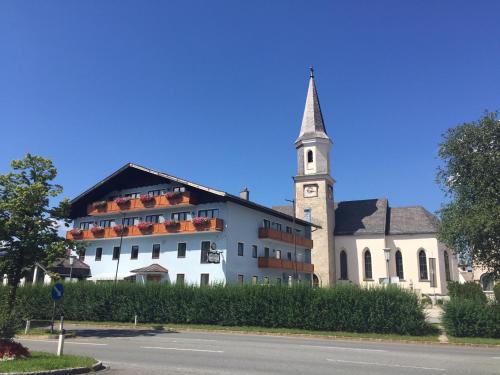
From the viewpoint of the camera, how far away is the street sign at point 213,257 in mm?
37219

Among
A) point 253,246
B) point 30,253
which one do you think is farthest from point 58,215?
point 253,246

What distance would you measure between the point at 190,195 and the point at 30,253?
17526 mm

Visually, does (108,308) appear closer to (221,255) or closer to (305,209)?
(221,255)

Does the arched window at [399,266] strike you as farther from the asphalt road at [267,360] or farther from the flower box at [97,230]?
the asphalt road at [267,360]

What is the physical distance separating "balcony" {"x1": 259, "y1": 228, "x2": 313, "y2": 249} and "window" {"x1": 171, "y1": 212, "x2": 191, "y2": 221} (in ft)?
23.9

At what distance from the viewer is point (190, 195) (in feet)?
132

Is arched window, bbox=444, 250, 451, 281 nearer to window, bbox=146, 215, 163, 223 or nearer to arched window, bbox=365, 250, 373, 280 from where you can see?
arched window, bbox=365, 250, 373, 280

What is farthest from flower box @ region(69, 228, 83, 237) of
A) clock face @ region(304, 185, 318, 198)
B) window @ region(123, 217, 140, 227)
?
clock face @ region(304, 185, 318, 198)

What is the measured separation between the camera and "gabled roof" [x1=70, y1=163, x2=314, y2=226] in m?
39.7

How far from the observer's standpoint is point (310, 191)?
195 ft

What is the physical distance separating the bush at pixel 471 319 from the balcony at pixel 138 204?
2353 cm

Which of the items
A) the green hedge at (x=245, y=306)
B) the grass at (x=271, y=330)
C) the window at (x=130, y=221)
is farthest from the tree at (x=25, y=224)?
the window at (x=130, y=221)

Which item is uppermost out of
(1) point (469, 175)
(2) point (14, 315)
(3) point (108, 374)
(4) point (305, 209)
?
(4) point (305, 209)

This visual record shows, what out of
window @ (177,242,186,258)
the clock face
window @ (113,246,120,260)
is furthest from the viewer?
the clock face
